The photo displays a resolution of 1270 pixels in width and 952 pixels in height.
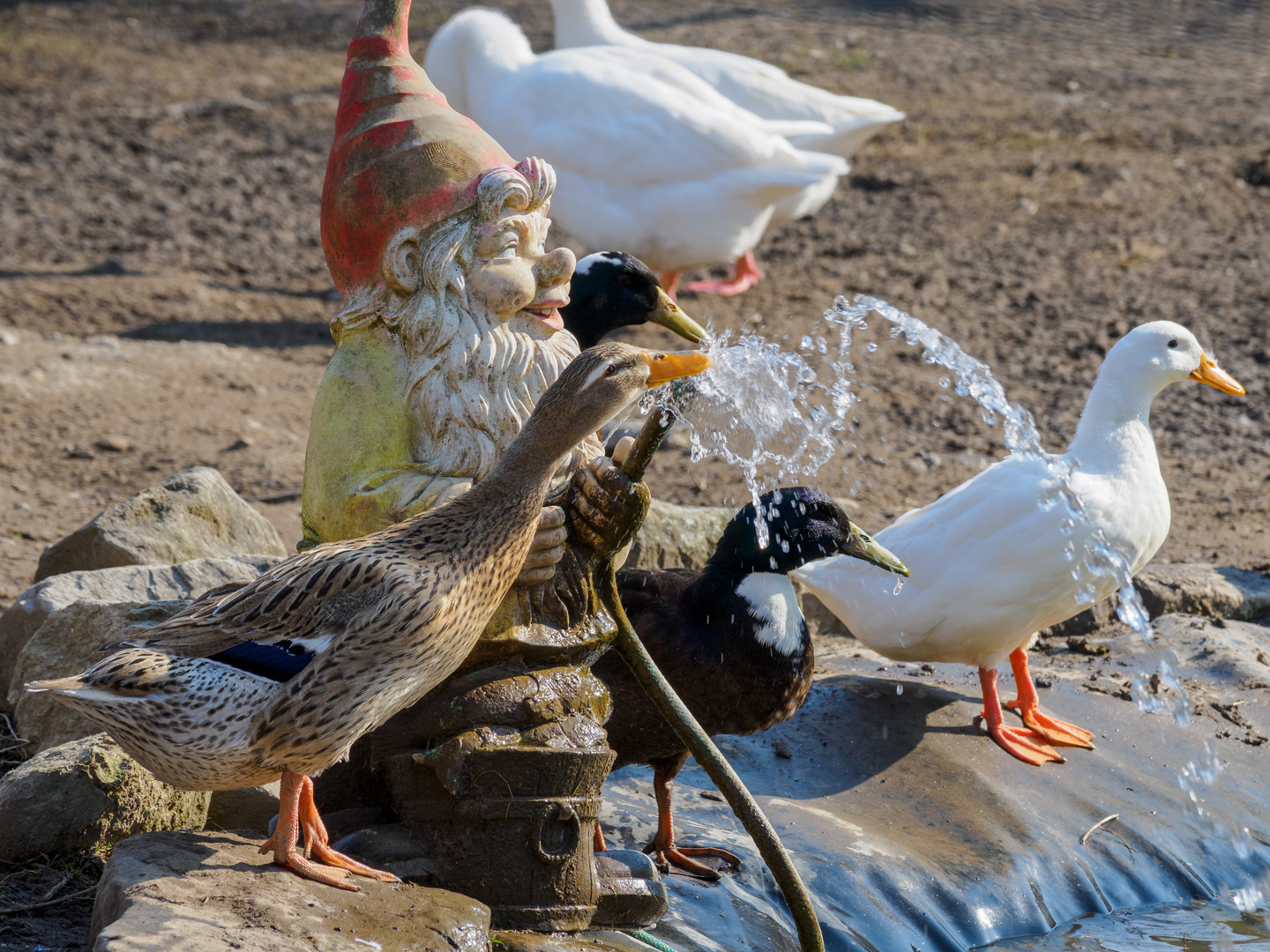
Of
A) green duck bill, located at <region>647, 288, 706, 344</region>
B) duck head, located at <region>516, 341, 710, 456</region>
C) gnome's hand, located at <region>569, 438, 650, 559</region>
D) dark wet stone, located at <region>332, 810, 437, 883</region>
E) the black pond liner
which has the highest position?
duck head, located at <region>516, 341, 710, 456</region>

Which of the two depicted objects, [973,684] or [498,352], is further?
[973,684]

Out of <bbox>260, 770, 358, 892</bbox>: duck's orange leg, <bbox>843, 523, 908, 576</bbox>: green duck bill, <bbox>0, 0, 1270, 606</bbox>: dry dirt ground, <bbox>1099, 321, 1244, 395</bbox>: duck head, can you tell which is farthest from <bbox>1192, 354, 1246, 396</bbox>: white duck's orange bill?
<bbox>260, 770, 358, 892</bbox>: duck's orange leg

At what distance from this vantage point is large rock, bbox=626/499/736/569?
192 inches

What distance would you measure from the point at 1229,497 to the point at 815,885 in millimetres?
4131

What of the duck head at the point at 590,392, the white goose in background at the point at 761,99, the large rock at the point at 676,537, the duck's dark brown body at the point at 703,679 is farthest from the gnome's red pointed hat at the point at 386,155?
the white goose in background at the point at 761,99

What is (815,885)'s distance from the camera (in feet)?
10.5

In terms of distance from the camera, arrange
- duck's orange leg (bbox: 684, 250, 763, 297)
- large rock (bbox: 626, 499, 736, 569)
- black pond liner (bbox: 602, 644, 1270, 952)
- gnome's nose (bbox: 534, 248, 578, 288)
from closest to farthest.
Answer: gnome's nose (bbox: 534, 248, 578, 288), black pond liner (bbox: 602, 644, 1270, 952), large rock (bbox: 626, 499, 736, 569), duck's orange leg (bbox: 684, 250, 763, 297)

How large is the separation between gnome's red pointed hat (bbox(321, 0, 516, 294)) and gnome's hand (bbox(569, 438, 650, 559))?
61 cm

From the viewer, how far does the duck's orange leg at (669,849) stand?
3.27 meters

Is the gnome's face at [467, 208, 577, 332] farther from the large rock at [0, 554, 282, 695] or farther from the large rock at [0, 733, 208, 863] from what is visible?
the large rock at [0, 554, 282, 695]

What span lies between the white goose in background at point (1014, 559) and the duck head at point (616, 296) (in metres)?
0.93

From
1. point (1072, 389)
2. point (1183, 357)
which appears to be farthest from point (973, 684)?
point (1072, 389)

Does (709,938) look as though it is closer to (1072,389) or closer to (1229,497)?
(1229,497)

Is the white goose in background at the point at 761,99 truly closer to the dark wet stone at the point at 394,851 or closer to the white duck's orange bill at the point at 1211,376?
the white duck's orange bill at the point at 1211,376
